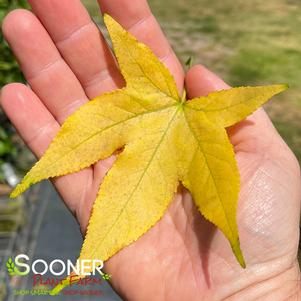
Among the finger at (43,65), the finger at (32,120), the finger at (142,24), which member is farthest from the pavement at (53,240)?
the finger at (142,24)

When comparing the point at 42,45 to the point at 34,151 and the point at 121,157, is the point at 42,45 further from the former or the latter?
the point at 121,157

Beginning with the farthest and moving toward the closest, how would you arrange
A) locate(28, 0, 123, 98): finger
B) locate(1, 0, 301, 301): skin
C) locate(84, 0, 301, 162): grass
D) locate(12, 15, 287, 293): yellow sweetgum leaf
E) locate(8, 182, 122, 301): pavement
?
locate(84, 0, 301, 162): grass
locate(8, 182, 122, 301): pavement
locate(28, 0, 123, 98): finger
locate(1, 0, 301, 301): skin
locate(12, 15, 287, 293): yellow sweetgum leaf

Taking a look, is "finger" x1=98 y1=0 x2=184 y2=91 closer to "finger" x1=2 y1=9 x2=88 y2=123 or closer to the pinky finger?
"finger" x1=2 y1=9 x2=88 y2=123

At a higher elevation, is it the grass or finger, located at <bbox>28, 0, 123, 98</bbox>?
finger, located at <bbox>28, 0, 123, 98</bbox>

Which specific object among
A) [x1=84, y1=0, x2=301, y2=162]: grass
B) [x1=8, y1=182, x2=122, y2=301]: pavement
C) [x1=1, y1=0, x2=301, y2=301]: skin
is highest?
[x1=1, y1=0, x2=301, y2=301]: skin

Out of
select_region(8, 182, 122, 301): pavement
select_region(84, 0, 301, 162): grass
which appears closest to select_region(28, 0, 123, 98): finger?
select_region(8, 182, 122, 301): pavement

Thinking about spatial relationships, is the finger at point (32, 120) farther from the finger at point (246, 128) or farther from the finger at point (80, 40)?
the finger at point (246, 128)

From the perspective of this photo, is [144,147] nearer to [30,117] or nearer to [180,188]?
[180,188]

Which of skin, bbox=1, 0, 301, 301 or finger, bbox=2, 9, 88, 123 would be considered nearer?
skin, bbox=1, 0, 301, 301
